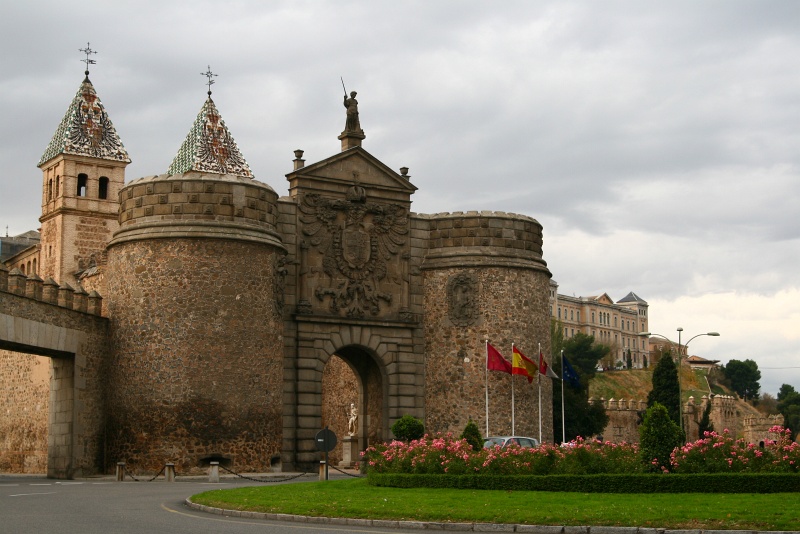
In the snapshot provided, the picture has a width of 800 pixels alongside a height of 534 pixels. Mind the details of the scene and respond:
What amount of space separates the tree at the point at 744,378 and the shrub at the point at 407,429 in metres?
138

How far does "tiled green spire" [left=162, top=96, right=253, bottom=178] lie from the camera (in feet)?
212

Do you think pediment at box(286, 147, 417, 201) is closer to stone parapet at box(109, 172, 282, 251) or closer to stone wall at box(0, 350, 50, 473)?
stone parapet at box(109, 172, 282, 251)

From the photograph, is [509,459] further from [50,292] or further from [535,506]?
[50,292]

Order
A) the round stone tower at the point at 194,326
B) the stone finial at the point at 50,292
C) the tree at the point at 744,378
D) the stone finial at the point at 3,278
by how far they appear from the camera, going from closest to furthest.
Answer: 1. the stone finial at the point at 3,278
2. the stone finial at the point at 50,292
3. the round stone tower at the point at 194,326
4. the tree at the point at 744,378

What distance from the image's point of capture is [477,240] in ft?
152

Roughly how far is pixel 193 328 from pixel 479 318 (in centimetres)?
1189

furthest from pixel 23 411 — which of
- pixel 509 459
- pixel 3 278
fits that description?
pixel 509 459

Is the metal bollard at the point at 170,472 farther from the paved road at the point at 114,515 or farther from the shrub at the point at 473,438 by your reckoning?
the shrub at the point at 473,438

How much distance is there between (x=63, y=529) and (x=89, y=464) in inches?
841

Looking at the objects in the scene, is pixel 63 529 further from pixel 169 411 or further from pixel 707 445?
pixel 169 411

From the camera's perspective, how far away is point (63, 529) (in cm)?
1884

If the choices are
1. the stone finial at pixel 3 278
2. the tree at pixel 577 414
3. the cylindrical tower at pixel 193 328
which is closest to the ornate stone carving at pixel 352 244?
the cylindrical tower at pixel 193 328

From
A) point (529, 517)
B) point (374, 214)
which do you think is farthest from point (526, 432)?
point (529, 517)

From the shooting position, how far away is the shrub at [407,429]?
35125 millimetres
